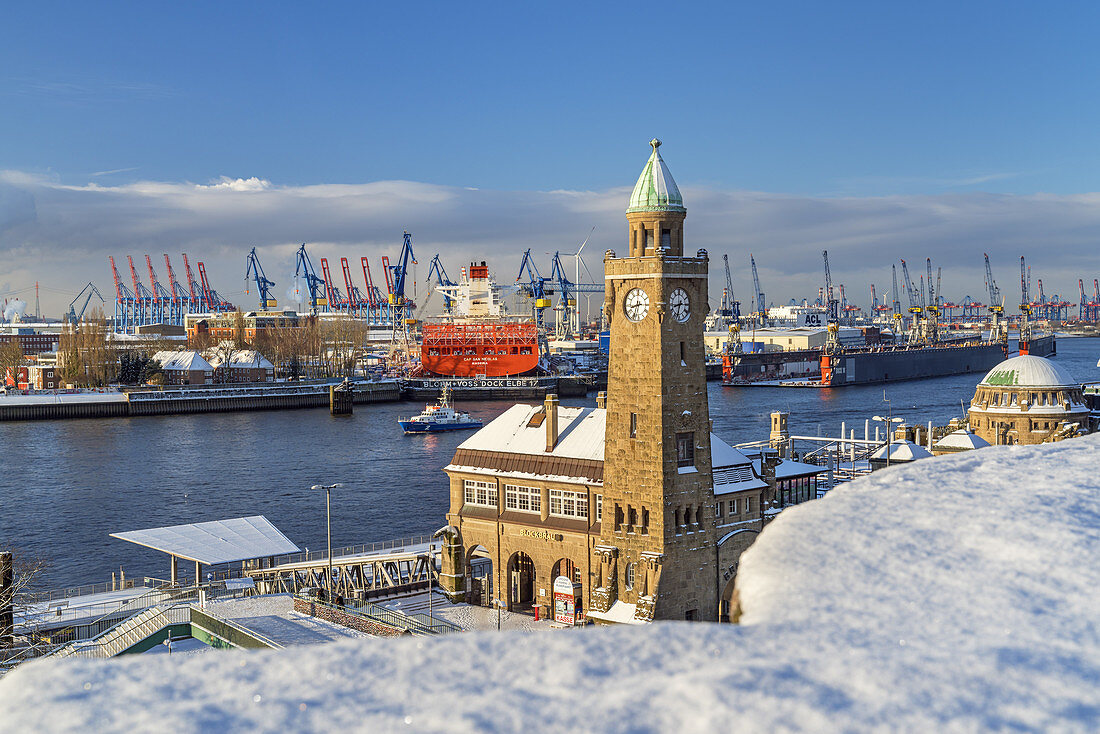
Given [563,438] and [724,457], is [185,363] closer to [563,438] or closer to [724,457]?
[563,438]

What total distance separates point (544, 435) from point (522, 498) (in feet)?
4.80

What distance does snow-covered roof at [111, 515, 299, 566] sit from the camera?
2114 centimetres

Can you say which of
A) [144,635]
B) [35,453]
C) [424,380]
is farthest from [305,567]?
[424,380]

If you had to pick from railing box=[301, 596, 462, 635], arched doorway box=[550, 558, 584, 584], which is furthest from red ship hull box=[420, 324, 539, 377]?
railing box=[301, 596, 462, 635]

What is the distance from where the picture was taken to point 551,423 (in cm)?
2206

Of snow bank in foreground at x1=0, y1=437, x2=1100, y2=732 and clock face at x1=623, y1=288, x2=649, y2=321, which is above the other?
clock face at x1=623, y1=288, x2=649, y2=321

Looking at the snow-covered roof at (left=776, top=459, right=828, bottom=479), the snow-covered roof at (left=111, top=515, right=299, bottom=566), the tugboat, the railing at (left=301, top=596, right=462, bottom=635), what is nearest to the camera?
the railing at (left=301, top=596, right=462, bottom=635)

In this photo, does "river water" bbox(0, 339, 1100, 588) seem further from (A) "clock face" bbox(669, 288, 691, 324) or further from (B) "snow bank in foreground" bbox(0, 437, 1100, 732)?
(B) "snow bank in foreground" bbox(0, 437, 1100, 732)

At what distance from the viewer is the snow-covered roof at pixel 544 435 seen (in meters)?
21.5

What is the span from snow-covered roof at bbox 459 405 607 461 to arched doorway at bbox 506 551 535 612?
235 centimetres

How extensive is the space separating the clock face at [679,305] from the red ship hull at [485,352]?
7495 cm

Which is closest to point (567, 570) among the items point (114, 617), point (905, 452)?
point (114, 617)

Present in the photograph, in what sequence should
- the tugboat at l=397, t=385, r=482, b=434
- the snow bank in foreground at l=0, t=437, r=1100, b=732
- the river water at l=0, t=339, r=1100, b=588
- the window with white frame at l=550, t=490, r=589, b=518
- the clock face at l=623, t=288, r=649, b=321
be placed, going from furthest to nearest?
the tugboat at l=397, t=385, r=482, b=434
the river water at l=0, t=339, r=1100, b=588
the window with white frame at l=550, t=490, r=589, b=518
the clock face at l=623, t=288, r=649, b=321
the snow bank in foreground at l=0, t=437, r=1100, b=732

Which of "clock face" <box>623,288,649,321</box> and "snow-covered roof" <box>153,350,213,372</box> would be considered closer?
"clock face" <box>623,288,649,321</box>
